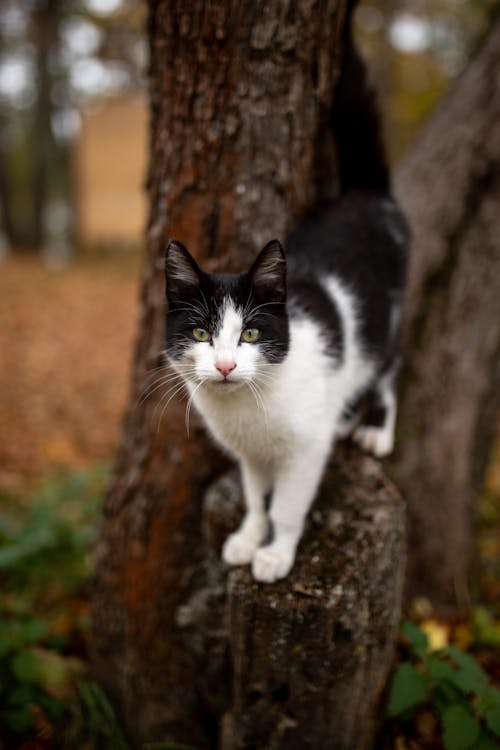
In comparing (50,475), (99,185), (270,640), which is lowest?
(50,475)

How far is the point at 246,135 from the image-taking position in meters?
2.10

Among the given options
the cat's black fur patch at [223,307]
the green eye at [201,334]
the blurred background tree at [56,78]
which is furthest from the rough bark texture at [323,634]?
the blurred background tree at [56,78]

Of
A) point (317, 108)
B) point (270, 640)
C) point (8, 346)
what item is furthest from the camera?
point (8, 346)

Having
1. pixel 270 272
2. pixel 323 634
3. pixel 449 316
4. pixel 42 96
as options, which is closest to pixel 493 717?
pixel 323 634

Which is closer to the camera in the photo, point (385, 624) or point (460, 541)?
point (385, 624)

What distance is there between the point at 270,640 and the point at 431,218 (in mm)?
2231

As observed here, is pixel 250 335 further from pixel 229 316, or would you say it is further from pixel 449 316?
pixel 449 316

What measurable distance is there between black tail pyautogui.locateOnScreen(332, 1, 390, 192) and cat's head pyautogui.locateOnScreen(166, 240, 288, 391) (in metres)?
1.05

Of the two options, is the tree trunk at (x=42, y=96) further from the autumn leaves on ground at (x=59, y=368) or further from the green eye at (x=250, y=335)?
the green eye at (x=250, y=335)

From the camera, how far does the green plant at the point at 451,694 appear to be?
5.80 feet

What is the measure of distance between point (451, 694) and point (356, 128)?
2.24 meters

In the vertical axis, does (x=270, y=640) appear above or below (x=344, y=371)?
below

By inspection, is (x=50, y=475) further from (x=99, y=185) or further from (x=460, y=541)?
(x=99, y=185)

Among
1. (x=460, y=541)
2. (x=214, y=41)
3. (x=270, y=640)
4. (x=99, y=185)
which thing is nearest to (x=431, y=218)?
(x=214, y=41)
